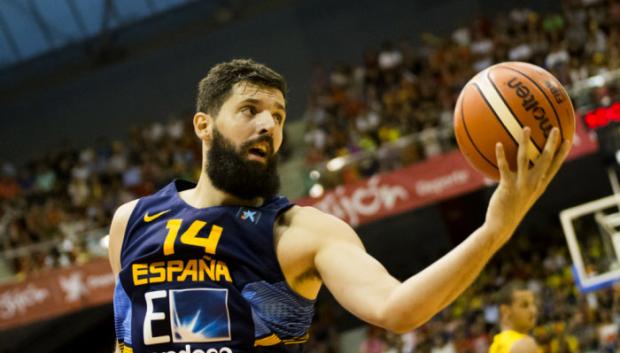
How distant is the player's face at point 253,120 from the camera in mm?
2816

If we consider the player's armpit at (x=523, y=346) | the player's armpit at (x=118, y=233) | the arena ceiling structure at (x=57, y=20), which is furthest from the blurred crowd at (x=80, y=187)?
the player's armpit at (x=118, y=233)

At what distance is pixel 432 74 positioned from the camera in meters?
15.6

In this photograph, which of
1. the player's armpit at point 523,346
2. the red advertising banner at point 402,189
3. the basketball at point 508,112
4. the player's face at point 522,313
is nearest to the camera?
the basketball at point 508,112

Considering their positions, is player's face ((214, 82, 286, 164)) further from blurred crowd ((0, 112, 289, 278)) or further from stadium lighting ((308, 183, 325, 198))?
blurred crowd ((0, 112, 289, 278))

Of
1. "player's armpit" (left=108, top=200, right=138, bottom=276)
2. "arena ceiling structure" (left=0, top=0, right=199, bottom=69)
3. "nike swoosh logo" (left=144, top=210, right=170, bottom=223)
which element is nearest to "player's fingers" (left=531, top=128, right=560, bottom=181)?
"nike swoosh logo" (left=144, top=210, right=170, bottom=223)

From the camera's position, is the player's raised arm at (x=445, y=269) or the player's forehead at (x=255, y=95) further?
the player's forehead at (x=255, y=95)

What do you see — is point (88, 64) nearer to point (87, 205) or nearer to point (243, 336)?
point (87, 205)

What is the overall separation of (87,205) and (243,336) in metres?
14.2

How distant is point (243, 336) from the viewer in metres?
2.68

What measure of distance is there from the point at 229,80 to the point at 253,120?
0.21m

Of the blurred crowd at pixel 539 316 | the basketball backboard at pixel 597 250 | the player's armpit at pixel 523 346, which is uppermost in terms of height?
the player's armpit at pixel 523 346

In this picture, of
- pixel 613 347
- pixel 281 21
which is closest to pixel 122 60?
pixel 281 21

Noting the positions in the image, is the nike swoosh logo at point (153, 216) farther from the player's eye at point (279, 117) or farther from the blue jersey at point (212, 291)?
the player's eye at point (279, 117)

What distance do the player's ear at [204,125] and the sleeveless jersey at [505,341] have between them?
2.90 meters
